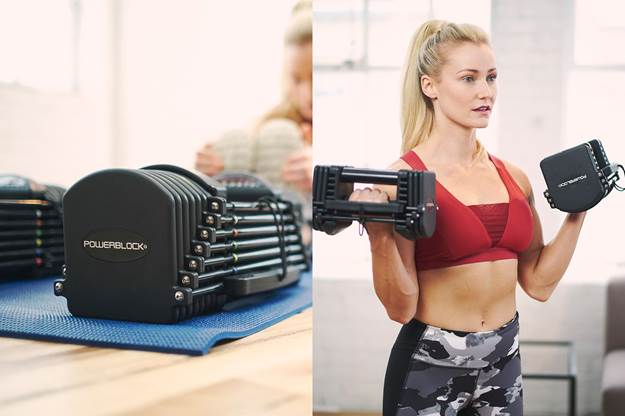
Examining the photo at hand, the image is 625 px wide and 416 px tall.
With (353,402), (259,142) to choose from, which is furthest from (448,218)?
(259,142)

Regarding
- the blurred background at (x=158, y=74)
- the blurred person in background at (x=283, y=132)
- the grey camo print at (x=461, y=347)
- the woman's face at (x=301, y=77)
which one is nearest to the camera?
the grey camo print at (x=461, y=347)

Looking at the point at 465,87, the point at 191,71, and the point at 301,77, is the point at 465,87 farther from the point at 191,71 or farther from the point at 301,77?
the point at 191,71

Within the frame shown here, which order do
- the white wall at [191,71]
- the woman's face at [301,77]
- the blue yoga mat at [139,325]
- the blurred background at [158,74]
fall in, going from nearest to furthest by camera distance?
1. the blue yoga mat at [139,325]
2. the woman's face at [301,77]
3. the blurred background at [158,74]
4. the white wall at [191,71]

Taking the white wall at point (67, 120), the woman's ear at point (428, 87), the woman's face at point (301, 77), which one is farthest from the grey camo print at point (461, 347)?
the white wall at point (67, 120)

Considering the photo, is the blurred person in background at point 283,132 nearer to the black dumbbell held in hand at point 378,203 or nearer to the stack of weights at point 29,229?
the stack of weights at point 29,229

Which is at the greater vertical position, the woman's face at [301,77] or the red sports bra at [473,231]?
the woman's face at [301,77]

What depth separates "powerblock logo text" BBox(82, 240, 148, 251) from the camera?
996 mm

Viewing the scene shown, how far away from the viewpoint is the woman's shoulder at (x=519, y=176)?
2.61 ft

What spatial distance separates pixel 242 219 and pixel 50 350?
374 mm

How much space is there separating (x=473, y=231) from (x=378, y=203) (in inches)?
4.9

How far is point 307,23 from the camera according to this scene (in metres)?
3.92

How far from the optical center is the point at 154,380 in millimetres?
798

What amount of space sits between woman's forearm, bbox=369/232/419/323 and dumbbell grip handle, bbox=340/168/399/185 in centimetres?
6

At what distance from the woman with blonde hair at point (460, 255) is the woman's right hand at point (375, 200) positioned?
2 cm
